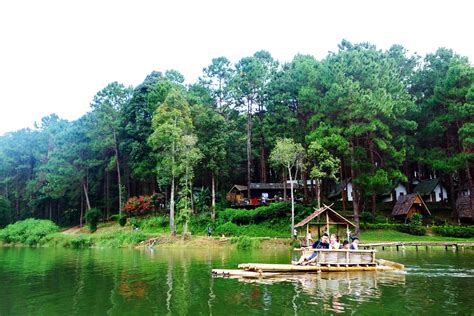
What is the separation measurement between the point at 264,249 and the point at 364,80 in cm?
2175

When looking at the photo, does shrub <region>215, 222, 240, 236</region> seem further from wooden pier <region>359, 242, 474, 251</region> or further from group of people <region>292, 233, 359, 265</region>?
group of people <region>292, 233, 359, 265</region>

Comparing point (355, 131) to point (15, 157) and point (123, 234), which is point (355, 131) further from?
point (15, 157)

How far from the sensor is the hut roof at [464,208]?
43375mm

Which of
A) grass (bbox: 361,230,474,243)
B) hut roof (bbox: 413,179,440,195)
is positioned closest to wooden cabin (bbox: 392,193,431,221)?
grass (bbox: 361,230,474,243)

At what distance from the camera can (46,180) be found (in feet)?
217

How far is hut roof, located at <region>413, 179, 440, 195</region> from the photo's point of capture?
52875mm

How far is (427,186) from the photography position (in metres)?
54.0

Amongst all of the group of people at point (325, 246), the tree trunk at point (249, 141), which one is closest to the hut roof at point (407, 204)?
the tree trunk at point (249, 141)

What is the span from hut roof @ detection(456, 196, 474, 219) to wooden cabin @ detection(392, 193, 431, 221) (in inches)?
128

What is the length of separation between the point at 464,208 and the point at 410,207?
6.00 meters

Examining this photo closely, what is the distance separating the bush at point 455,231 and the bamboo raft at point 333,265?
21527 millimetres

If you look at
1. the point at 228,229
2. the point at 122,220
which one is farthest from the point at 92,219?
the point at 228,229

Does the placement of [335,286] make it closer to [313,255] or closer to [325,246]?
[313,255]

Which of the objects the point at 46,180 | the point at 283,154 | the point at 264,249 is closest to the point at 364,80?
the point at 283,154
